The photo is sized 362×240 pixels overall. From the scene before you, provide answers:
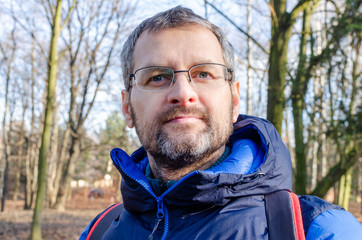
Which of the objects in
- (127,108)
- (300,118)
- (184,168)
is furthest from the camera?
(300,118)

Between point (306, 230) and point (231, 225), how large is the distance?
276mm

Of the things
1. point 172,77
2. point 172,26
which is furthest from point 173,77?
point 172,26

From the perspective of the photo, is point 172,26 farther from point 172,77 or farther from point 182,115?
point 182,115

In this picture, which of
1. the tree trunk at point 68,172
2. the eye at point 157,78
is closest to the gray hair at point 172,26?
the eye at point 157,78

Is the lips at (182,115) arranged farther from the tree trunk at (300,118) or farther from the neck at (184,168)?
the tree trunk at (300,118)

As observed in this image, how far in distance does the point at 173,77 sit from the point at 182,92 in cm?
12

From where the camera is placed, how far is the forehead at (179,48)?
1697 millimetres

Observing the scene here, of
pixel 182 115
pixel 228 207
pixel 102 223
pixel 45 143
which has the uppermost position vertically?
pixel 182 115

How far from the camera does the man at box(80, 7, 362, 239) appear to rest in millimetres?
1349

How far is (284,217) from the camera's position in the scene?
1250mm

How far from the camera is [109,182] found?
44.5 meters

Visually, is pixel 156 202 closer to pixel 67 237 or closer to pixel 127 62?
pixel 127 62

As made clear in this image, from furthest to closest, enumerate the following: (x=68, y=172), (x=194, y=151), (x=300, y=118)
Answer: (x=68, y=172) → (x=300, y=118) → (x=194, y=151)

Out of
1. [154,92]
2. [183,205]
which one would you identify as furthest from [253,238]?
[154,92]
